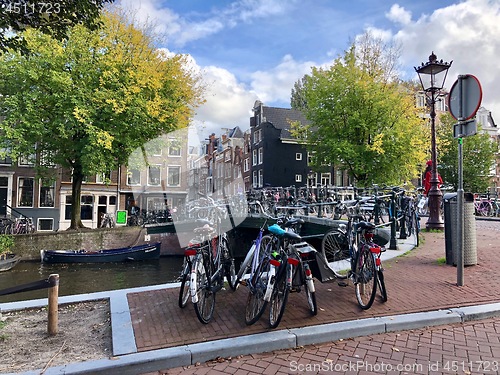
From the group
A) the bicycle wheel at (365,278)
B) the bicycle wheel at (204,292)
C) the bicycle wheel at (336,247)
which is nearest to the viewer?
the bicycle wheel at (204,292)

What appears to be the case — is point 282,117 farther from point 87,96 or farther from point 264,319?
point 264,319

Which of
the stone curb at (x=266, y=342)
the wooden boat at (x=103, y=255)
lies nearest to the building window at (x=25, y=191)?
the wooden boat at (x=103, y=255)

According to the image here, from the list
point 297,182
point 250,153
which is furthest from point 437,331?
point 250,153

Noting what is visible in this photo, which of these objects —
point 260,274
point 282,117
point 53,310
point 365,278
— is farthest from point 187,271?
point 282,117

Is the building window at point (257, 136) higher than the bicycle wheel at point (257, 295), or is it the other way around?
the building window at point (257, 136)

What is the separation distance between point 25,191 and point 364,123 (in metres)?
23.5

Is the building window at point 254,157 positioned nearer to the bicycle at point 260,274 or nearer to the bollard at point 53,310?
the bicycle at point 260,274

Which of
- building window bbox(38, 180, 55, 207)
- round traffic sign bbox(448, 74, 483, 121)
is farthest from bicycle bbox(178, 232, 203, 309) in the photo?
building window bbox(38, 180, 55, 207)

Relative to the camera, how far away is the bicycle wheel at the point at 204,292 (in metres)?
4.07

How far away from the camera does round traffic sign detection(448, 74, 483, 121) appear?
522cm

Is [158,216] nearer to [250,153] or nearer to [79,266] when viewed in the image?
[79,266]

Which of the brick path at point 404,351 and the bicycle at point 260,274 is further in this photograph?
the bicycle at point 260,274

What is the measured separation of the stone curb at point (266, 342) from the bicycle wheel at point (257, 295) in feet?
0.87

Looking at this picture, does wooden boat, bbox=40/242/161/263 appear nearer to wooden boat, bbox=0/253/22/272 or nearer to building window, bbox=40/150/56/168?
wooden boat, bbox=0/253/22/272
